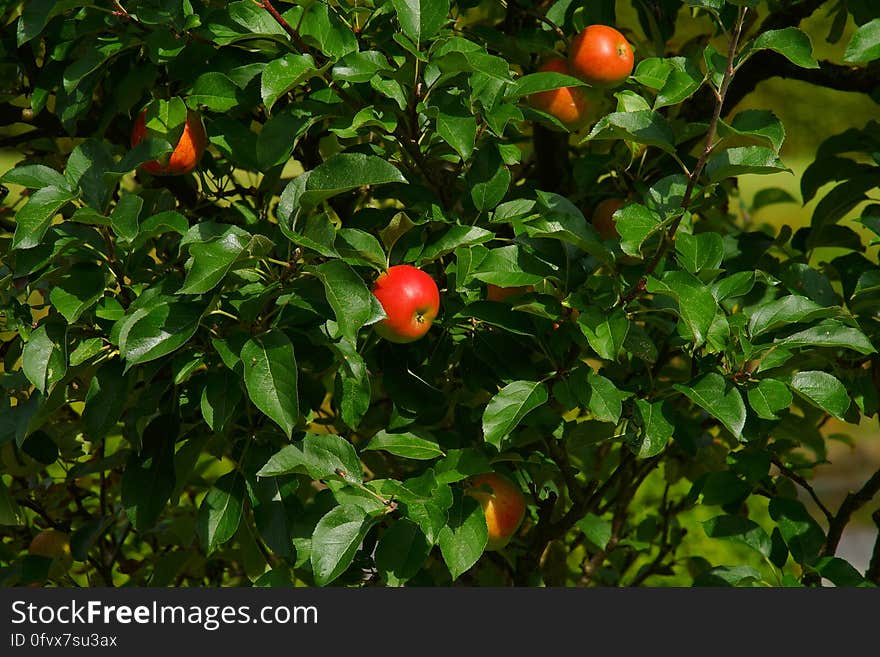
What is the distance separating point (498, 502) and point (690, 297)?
47 centimetres

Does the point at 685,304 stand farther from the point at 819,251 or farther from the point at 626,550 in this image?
the point at 819,251

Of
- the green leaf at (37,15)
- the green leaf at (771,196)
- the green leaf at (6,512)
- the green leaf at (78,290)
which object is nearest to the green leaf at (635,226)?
the green leaf at (78,290)

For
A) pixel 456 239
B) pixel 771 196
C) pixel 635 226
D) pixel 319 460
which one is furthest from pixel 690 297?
pixel 771 196

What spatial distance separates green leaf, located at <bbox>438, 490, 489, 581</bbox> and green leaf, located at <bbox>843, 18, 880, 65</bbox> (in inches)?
30.1

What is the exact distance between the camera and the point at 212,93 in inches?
55.4

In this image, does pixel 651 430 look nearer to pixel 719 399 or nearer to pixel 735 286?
pixel 719 399

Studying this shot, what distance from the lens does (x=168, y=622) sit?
1.59m

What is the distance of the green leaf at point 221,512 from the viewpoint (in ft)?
4.69

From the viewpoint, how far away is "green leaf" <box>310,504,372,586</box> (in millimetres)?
1242

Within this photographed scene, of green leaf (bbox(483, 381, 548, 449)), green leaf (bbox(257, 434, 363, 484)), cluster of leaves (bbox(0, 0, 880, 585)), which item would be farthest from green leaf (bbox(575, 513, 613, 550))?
green leaf (bbox(257, 434, 363, 484))

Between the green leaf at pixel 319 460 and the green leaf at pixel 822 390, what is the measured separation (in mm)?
612

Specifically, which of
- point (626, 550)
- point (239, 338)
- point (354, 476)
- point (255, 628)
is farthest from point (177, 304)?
point (626, 550)

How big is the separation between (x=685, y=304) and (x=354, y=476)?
0.49m

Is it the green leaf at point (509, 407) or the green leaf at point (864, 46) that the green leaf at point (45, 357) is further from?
the green leaf at point (864, 46)
